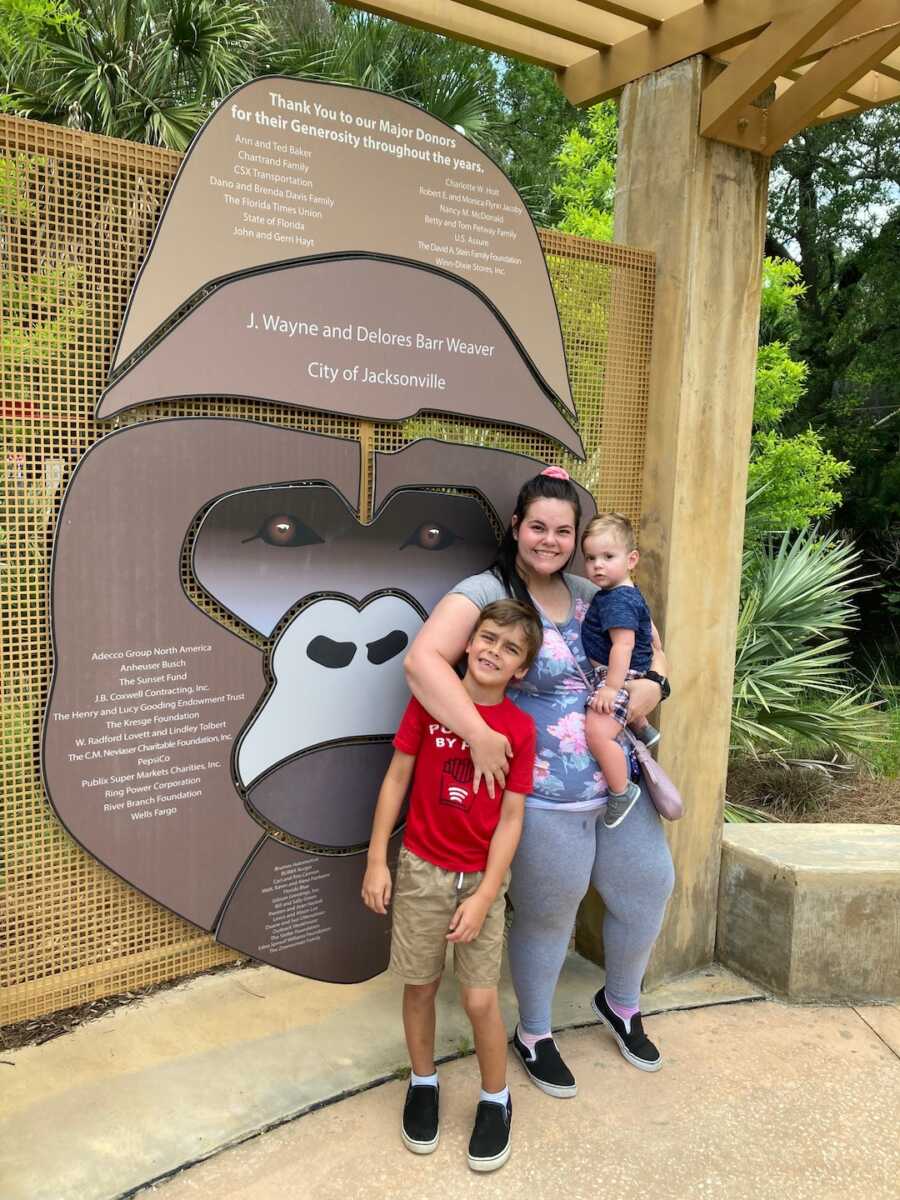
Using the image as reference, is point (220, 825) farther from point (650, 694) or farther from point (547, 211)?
point (547, 211)

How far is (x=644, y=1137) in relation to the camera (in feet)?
8.40

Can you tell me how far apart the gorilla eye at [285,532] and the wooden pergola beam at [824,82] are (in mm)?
→ 2190

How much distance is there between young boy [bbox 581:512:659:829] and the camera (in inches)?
104

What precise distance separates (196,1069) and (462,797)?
1.21m

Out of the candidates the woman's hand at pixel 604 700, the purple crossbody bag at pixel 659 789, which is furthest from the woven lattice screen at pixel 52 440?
the purple crossbody bag at pixel 659 789

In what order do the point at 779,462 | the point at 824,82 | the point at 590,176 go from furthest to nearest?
the point at 590,176 < the point at 779,462 < the point at 824,82

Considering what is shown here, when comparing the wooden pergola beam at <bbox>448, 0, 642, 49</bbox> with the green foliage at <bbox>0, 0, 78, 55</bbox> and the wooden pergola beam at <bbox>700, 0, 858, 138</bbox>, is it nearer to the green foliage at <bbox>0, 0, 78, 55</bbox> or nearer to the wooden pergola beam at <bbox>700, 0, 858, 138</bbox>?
the wooden pergola beam at <bbox>700, 0, 858, 138</bbox>

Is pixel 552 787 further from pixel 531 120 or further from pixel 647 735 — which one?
pixel 531 120

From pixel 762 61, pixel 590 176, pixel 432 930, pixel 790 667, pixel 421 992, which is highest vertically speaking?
pixel 590 176

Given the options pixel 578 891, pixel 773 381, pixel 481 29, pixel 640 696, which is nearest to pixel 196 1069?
pixel 578 891

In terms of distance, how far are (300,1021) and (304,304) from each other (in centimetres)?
226

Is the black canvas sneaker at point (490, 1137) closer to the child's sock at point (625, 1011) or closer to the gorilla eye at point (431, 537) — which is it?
the child's sock at point (625, 1011)

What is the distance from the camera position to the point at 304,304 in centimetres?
268

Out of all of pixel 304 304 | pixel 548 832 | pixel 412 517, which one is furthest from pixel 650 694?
pixel 304 304
